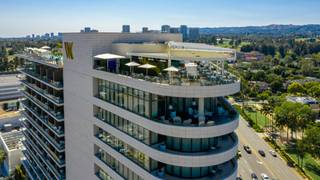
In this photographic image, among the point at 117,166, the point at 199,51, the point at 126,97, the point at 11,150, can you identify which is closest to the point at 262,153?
the point at 199,51

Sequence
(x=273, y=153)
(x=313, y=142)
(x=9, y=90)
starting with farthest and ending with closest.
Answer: (x=9, y=90), (x=273, y=153), (x=313, y=142)

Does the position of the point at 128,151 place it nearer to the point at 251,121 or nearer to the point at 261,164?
the point at 261,164

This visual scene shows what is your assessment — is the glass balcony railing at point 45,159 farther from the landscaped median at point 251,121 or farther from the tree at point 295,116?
the landscaped median at point 251,121

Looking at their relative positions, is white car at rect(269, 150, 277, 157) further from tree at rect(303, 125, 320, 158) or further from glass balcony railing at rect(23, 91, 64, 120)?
glass balcony railing at rect(23, 91, 64, 120)

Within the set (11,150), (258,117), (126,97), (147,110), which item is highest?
(126,97)

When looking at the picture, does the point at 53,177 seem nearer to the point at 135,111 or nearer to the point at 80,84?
the point at 80,84

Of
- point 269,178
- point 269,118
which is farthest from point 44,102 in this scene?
point 269,118

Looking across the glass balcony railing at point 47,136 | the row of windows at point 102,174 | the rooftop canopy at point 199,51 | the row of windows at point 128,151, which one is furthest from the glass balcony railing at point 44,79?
the rooftop canopy at point 199,51
